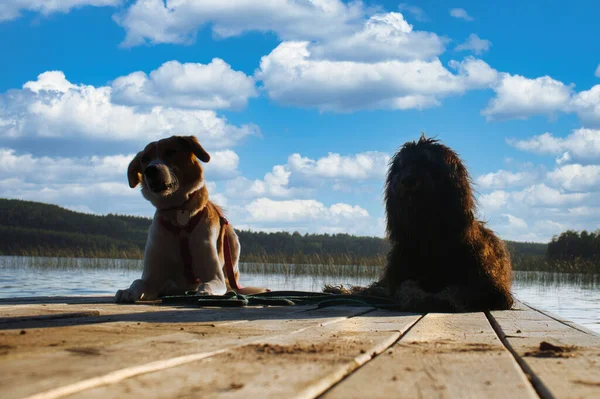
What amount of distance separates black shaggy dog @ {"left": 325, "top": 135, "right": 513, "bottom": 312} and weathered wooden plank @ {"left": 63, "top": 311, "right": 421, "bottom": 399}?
258 centimetres

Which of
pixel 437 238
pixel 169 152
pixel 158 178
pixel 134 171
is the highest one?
pixel 169 152

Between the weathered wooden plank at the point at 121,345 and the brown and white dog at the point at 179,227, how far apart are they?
1.90m

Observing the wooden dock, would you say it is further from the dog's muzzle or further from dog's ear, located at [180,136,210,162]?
dog's ear, located at [180,136,210,162]

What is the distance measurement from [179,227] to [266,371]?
429cm

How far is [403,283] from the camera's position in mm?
5539

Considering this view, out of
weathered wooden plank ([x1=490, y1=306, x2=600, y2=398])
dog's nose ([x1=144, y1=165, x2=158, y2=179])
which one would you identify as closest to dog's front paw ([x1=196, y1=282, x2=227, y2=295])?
dog's nose ([x1=144, y1=165, x2=158, y2=179])

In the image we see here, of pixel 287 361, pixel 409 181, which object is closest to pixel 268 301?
pixel 409 181

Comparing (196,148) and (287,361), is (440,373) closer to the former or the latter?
(287,361)

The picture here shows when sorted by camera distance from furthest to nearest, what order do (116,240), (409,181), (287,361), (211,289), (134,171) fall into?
(116,240) → (134,171) → (211,289) → (409,181) → (287,361)

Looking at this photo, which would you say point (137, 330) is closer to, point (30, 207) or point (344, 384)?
point (344, 384)

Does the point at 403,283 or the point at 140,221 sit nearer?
the point at 403,283

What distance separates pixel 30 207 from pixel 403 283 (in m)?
45.5

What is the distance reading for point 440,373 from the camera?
196cm

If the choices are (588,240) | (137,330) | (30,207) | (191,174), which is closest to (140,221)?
(30,207)
